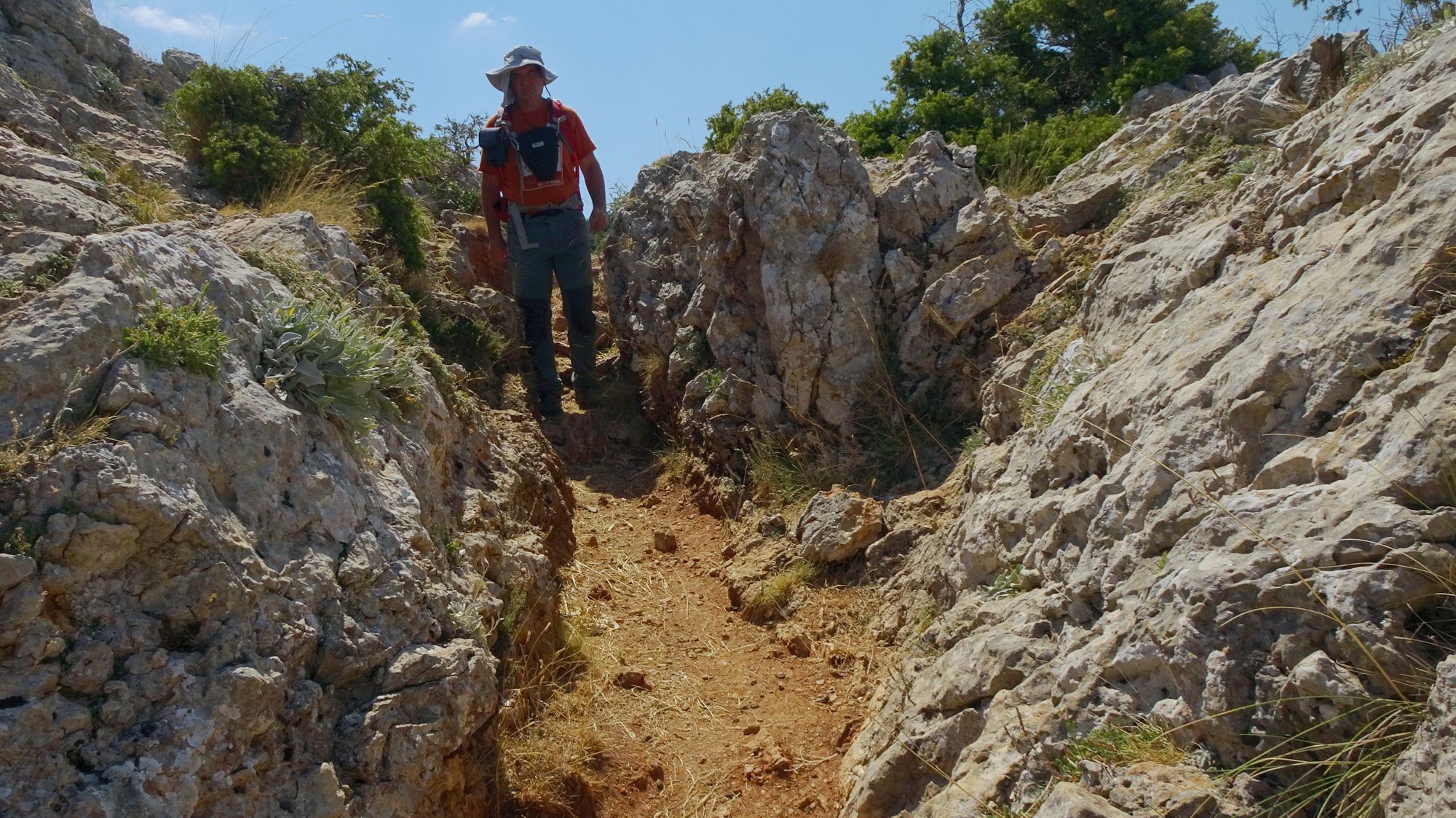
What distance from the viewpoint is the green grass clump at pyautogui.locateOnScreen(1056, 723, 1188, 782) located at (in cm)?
258

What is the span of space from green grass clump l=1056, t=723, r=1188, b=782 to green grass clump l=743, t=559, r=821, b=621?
2471mm

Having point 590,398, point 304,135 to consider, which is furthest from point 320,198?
point 590,398

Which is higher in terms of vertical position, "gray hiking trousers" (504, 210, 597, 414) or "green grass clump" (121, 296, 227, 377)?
"gray hiking trousers" (504, 210, 597, 414)

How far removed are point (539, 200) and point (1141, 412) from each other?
15.9 ft

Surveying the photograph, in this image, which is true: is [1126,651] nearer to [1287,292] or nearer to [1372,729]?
→ [1372,729]

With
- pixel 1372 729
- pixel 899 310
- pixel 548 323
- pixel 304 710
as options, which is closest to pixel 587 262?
pixel 548 323

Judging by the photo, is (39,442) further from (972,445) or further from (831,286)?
(831,286)

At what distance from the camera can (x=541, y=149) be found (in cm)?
693

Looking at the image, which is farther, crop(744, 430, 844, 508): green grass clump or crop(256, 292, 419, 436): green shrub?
crop(744, 430, 844, 508): green grass clump

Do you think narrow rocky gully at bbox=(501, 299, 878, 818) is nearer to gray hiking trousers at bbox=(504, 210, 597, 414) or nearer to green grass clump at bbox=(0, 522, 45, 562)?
gray hiking trousers at bbox=(504, 210, 597, 414)

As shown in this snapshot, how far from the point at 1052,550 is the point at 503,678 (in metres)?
2.39

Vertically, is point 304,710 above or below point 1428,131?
below

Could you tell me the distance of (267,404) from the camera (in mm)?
3725

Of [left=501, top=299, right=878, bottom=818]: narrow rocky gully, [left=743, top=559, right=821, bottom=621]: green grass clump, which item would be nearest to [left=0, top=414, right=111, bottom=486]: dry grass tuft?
[left=501, top=299, right=878, bottom=818]: narrow rocky gully
